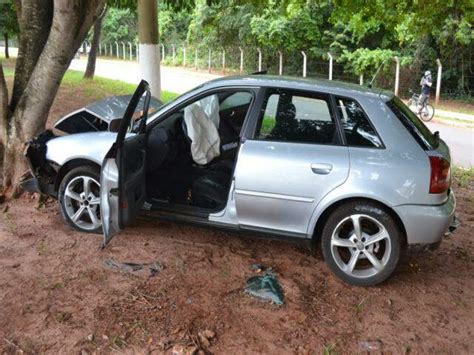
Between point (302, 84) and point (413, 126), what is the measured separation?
1.01 m

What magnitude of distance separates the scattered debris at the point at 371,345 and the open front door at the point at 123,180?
6.83 feet

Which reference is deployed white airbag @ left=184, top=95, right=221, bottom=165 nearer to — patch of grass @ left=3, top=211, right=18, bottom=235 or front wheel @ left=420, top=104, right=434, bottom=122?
patch of grass @ left=3, top=211, right=18, bottom=235

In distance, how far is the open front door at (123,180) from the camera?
4.03 metres

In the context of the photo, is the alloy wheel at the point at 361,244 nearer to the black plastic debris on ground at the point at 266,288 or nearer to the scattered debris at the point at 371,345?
the black plastic debris on ground at the point at 266,288

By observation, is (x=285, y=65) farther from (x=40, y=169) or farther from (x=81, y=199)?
(x=81, y=199)

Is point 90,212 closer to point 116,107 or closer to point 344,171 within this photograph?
point 116,107

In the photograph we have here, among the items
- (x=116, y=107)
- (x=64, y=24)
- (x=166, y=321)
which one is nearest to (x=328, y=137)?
(x=166, y=321)

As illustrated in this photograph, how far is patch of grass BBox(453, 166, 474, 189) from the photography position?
7.74 meters

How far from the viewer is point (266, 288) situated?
13.5 ft

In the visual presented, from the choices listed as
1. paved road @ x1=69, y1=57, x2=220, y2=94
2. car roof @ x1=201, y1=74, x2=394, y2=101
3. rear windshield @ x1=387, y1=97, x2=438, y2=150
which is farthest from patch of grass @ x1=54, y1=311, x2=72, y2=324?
paved road @ x1=69, y1=57, x2=220, y2=94

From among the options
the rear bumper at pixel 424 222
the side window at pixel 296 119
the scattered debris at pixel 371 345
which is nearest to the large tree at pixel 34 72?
the side window at pixel 296 119

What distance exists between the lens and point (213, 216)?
4566 mm

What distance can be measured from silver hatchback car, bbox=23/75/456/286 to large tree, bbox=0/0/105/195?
3.57ft

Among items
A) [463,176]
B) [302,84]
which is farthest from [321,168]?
[463,176]
